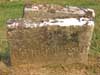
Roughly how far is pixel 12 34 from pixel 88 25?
1293 millimetres

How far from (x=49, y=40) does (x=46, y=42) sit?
63mm

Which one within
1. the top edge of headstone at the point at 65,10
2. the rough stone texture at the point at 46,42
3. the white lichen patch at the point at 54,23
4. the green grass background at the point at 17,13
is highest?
the top edge of headstone at the point at 65,10

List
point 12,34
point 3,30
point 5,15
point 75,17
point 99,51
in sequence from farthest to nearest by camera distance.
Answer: point 5,15 → point 3,30 → point 99,51 → point 75,17 → point 12,34

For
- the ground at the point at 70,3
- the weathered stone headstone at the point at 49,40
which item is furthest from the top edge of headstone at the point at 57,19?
the ground at the point at 70,3

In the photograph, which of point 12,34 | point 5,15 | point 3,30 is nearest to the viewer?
point 12,34

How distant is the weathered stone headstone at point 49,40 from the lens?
6.16 m

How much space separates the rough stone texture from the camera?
6.16m

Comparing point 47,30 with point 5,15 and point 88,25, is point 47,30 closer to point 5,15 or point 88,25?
point 88,25

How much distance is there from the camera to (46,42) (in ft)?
20.5

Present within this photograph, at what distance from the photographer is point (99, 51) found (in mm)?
7293

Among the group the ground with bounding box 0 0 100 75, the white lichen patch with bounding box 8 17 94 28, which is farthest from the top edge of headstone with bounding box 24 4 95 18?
the ground with bounding box 0 0 100 75

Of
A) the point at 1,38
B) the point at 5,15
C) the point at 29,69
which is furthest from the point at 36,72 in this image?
the point at 5,15

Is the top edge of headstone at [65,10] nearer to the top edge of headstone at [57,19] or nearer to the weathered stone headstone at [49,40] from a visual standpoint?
the top edge of headstone at [57,19]

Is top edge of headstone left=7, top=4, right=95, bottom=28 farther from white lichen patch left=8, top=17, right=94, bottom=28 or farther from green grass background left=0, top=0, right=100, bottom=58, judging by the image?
green grass background left=0, top=0, right=100, bottom=58
